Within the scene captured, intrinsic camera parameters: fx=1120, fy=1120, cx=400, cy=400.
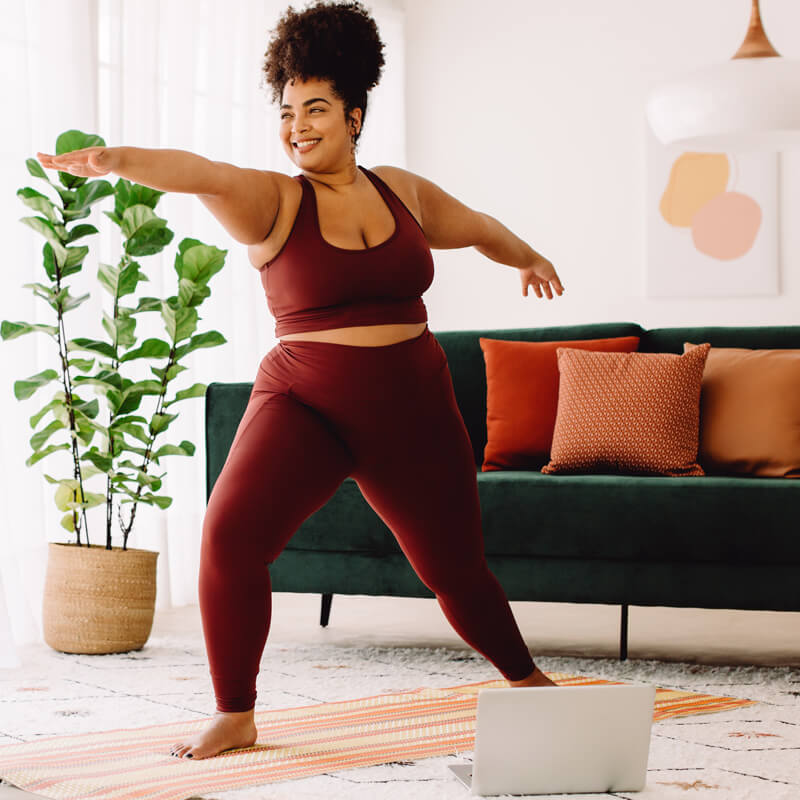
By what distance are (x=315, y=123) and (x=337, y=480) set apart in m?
0.58

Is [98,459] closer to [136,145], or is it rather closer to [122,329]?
[122,329]

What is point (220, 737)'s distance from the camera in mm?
1800

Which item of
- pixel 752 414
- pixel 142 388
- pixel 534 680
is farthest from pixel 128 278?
pixel 752 414

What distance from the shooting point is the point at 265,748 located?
189cm

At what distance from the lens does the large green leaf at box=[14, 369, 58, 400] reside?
280 cm

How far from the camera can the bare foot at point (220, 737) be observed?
179 cm

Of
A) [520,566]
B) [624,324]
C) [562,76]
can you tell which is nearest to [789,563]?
[520,566]

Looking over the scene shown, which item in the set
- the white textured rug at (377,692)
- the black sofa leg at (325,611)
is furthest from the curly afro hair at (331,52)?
Result: the black sofa leg at (325,611)

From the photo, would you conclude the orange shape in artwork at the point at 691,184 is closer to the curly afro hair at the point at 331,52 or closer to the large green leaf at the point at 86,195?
the large green leaf at the point at 86,195

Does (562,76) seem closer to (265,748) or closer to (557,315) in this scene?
(557,315)

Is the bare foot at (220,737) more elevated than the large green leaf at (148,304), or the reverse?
the large green leaf at (148,304)

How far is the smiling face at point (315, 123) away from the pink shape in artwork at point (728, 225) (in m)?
2.86

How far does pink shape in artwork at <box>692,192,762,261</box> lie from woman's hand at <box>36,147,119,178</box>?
10.6 ft

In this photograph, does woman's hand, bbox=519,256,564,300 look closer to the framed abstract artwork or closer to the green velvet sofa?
the green velvet sofa
